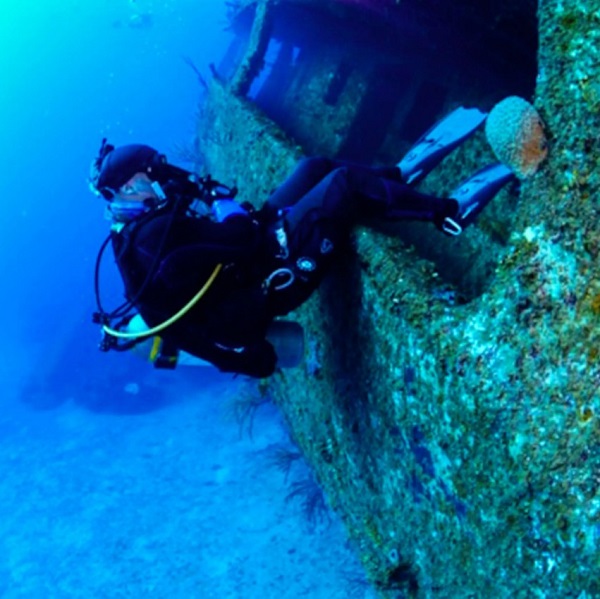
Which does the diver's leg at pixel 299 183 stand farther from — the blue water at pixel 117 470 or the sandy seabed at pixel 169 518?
the blue water at pixel 117 470

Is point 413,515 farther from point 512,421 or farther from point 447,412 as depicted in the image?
point 512,421

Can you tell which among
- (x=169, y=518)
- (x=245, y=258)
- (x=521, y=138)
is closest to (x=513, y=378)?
(x=521, y=138)

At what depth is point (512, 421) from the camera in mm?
1893

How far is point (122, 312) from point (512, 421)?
2278 millimetres

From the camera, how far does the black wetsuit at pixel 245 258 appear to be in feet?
9.47

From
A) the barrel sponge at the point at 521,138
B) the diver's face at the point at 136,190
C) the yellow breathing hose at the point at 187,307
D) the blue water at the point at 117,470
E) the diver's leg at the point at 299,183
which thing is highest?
the barrel sponge at the point at 521,138

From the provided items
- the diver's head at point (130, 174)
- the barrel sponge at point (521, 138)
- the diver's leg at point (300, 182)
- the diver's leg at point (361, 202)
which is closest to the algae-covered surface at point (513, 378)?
the barrel sponge at point (521, 138)

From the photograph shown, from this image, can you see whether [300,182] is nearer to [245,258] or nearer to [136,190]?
[245,258]

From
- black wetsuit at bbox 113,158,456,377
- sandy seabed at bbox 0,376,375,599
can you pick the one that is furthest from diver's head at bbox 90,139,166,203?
sandy seabed at bbox 0,376,375,599

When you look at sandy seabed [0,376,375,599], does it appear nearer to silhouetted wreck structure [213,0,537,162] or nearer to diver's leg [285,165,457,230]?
diver's leg [285,165,457,230]

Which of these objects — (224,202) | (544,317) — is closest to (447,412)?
(544,317)

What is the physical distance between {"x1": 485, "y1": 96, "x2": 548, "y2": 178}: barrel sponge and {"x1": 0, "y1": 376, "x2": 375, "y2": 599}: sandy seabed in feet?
14.9

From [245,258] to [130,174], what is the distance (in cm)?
80

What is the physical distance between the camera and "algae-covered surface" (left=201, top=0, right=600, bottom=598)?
1725mm
